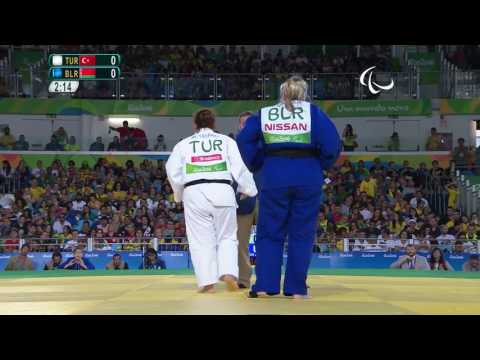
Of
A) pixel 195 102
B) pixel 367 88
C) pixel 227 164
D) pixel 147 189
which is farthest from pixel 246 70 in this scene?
pixel 227 164

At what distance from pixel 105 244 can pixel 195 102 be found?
10.5m

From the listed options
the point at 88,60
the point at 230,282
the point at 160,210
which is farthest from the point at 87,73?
the point at 230,282

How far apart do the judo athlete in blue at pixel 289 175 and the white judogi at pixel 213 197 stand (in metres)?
0.65

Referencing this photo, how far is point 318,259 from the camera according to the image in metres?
20.0

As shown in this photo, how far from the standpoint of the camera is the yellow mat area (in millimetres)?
6570

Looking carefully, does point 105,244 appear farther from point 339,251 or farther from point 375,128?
point 375,128

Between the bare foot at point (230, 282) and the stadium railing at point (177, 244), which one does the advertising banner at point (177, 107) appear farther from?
the bare foot at point (230, 282)

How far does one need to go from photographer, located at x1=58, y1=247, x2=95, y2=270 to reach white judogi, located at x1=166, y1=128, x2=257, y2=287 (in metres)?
10.7

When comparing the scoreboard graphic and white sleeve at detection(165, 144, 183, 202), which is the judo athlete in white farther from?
the scoreboard graphic

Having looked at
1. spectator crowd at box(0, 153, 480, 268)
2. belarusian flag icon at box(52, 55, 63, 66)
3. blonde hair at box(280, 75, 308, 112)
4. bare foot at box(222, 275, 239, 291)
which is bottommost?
bare foot at box(222, 275, 239, 291)

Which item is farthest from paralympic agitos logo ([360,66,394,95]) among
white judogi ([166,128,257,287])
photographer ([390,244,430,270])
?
white judogi ([166,128,257,287])

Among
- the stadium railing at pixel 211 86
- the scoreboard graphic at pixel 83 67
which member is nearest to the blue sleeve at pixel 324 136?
the scoreboard graphic at pixel 83 67

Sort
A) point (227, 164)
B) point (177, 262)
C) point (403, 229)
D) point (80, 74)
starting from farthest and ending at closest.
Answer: point (80, 74) → point (403, 229) → point (177, 262) → point (227, 164)

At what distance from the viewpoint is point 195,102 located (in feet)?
98.8
